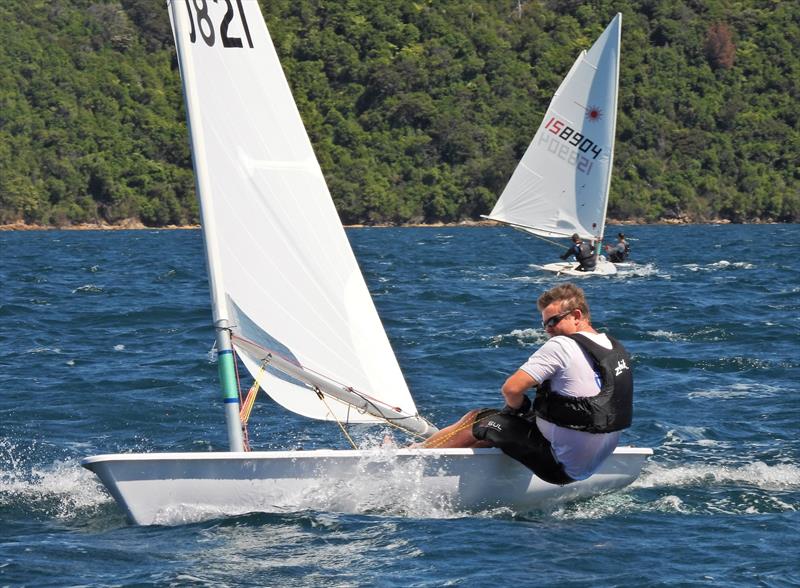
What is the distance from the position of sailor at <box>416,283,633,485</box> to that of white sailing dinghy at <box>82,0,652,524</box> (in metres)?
0.17

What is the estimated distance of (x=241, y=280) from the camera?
7426 millimetres

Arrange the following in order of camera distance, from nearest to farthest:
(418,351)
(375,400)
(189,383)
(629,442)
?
(375,400)
(629,442)
(189,383)
(418,351)

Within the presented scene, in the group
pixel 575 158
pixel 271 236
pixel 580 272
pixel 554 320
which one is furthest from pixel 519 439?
pixel 575 158

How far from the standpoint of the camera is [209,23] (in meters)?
7.13

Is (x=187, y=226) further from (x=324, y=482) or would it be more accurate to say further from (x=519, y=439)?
(x=519, y=439)

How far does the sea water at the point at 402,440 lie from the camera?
21.4 ft

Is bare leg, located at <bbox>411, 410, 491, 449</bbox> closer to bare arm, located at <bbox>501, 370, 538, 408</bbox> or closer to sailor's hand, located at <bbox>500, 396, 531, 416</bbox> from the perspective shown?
sailor's hand, located at <bbox>500, 396, 531, 416</bbox>

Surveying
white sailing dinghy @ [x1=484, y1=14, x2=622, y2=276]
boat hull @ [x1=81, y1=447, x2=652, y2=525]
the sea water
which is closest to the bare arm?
boat hull @ [x1=81, y1=447, x2=652, y2=525]

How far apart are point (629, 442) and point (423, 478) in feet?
9.97

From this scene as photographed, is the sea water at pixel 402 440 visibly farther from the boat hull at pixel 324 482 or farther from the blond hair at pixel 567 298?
the blond hair at pixel 567 298

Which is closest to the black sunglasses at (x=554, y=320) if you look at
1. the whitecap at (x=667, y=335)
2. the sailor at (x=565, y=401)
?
the sailor at (x=565, y=401)

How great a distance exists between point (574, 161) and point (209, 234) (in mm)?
24085

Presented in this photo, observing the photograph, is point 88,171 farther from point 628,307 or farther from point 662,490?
point 662,490

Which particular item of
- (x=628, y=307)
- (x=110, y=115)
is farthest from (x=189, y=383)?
(x=110, y=115)
